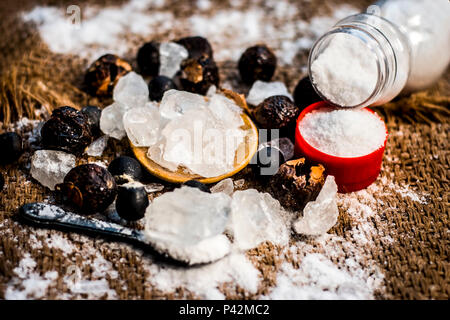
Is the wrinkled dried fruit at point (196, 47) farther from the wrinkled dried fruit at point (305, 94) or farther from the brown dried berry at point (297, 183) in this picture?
the brown dried berry at point (297, 183)

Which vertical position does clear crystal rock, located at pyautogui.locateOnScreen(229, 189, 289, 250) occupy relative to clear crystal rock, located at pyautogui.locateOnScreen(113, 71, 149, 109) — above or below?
below

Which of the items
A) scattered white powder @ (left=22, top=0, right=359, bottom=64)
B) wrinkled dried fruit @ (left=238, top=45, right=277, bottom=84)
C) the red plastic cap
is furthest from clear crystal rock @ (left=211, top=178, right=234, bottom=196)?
scattered white powder @ (left=22, top=0, right=359, bottom=64)

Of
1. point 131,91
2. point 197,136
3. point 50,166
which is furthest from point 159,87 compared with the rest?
point 50,166

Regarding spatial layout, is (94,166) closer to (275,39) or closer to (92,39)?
(92,39)

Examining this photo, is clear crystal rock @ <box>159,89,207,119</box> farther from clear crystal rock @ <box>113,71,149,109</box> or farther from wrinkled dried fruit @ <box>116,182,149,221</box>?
wrinkled dried fruit @ <box>116,182,149,221</box>
